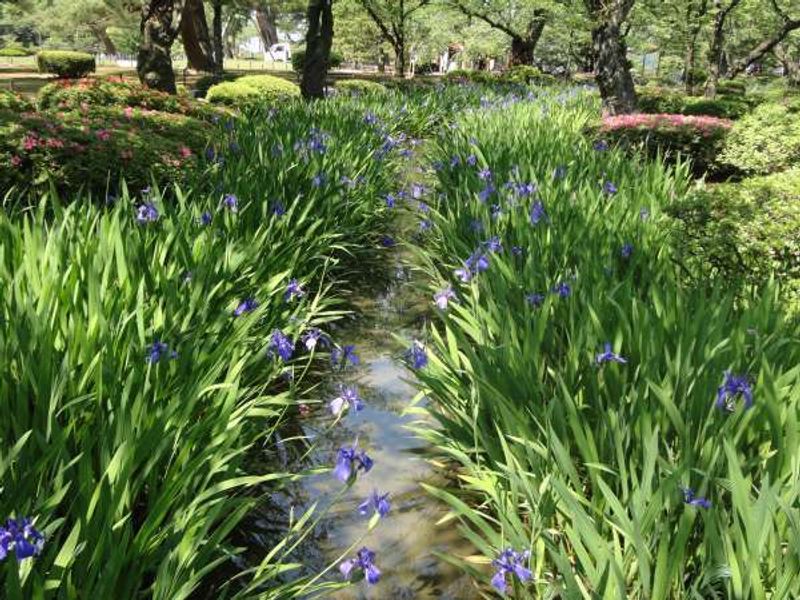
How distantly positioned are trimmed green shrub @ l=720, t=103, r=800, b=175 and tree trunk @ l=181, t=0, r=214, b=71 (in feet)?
74.2

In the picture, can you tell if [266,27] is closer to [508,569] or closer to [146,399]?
[146,399]

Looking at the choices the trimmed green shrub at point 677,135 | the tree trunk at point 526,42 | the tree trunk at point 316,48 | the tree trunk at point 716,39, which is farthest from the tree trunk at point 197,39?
the trimmed green shrub at point 677,135

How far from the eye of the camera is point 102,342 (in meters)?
2.03

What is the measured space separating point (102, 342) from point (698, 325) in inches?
76.0

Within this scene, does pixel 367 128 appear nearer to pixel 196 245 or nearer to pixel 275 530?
pixel 196 245

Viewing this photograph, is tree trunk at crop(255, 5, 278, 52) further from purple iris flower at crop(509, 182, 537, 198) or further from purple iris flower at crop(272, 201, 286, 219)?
purple iris flower at crop(272, 201, 286, 219)

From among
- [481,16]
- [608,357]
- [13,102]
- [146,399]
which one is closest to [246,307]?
[146,399]

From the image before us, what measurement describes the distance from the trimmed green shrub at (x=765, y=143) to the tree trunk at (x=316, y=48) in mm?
8272

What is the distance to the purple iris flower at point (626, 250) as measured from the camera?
10.5 feet

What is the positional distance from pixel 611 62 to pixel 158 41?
7.61 metres

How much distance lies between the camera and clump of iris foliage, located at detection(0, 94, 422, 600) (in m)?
1.44

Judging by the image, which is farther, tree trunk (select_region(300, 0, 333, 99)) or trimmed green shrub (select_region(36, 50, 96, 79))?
trimmed green shrub (select_region(36, 50, 96, 79))

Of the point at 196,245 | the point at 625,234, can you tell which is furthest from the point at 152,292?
the point at 625,234

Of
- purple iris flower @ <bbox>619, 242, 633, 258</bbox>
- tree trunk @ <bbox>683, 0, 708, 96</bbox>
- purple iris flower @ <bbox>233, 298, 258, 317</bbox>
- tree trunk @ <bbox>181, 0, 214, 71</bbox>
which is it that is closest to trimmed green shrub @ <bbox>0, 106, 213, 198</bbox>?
purple iris flower @ <bbox>233, 298, 258, 317</bbox>
